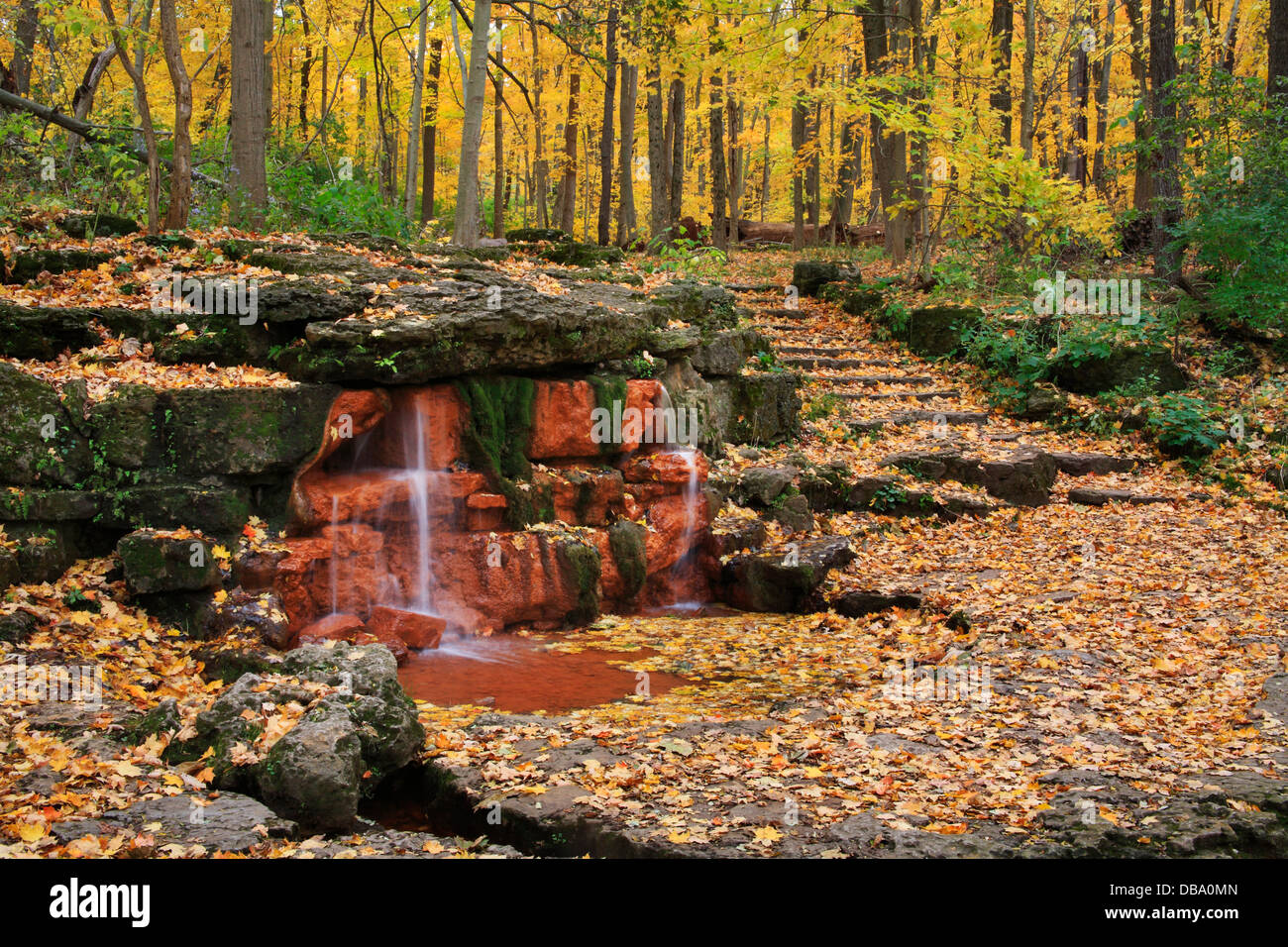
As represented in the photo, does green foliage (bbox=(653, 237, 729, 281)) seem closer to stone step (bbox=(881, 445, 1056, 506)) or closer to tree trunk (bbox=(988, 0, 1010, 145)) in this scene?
stone step (bbox=(881, 445, 1056, 506))

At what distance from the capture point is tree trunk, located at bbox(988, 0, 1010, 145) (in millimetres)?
17047

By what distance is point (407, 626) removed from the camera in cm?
771

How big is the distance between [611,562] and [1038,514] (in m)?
5.44

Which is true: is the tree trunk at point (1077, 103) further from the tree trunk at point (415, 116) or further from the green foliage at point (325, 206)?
the green foliage at point (325, 206)

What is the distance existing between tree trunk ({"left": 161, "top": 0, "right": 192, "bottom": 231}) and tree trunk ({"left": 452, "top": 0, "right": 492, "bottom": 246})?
3.01 meters

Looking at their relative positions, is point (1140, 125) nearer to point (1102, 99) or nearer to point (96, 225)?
point (1102, 99)

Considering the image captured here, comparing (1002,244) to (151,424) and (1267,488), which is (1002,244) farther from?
(151,424)

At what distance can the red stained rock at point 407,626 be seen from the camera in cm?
762

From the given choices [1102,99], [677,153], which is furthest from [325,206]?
[1102,99]

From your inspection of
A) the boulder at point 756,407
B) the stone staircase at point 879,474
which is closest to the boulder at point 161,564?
the stone staircase at point 879,474

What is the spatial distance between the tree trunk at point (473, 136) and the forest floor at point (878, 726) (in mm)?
4746

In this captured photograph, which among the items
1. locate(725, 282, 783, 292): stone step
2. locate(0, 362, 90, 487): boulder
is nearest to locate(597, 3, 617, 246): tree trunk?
locate(725, 282, 783, 292): stone step

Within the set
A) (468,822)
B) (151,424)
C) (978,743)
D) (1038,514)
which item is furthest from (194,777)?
(1038,514)
